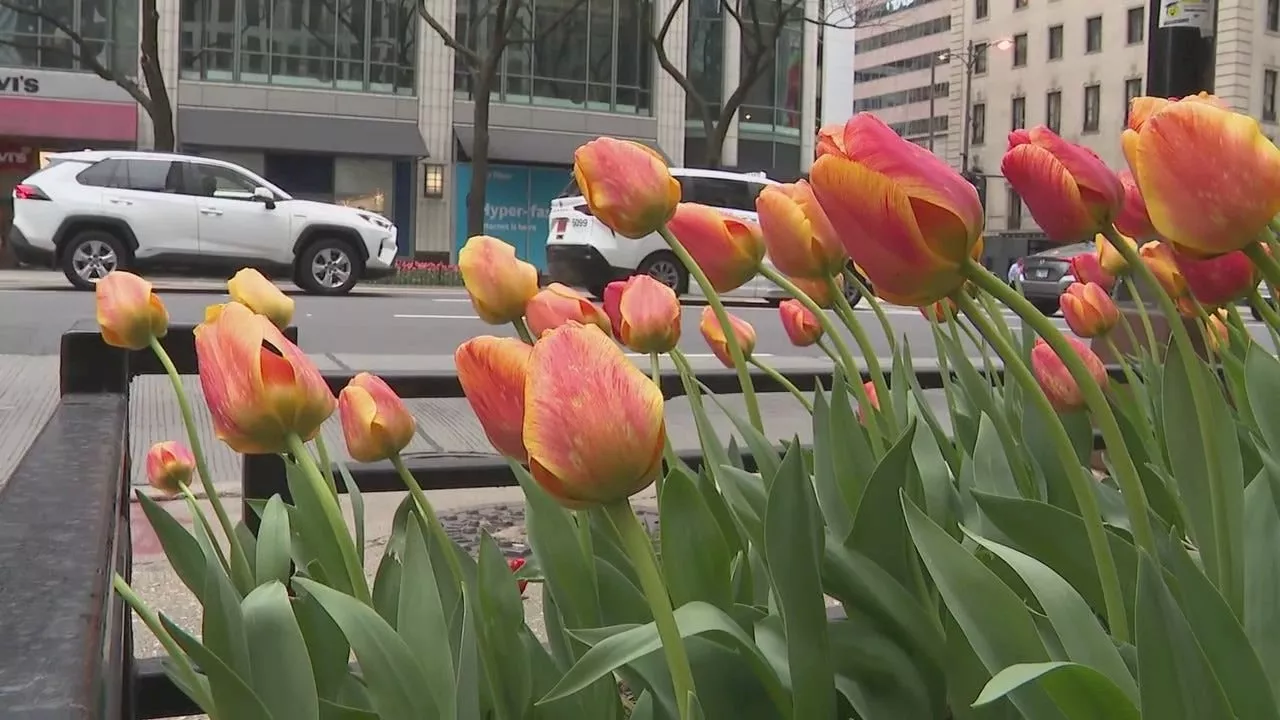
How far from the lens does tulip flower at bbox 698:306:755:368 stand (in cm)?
117

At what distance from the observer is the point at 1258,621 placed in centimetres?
60

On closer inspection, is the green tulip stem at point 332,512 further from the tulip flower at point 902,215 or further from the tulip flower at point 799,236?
the tulip flower at point 799,236

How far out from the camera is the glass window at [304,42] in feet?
70.2

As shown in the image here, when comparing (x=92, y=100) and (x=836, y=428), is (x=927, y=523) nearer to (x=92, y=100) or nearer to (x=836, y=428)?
(x=836, y=428)

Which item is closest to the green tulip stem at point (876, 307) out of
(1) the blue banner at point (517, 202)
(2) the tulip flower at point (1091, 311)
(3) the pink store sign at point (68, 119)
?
(2) the tulip flower at point (1091, 311)

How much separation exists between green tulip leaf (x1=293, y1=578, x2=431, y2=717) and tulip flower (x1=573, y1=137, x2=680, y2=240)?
371mm

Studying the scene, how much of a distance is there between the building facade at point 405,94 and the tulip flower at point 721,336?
1855 centimetres

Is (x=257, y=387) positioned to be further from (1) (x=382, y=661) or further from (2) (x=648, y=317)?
(2) (x=648, y=317)

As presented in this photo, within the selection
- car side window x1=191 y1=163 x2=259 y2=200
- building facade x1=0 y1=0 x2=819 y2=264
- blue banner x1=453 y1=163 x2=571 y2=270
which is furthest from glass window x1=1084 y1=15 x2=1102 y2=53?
car side window x1=191 y1=163 x2=259 y2=200

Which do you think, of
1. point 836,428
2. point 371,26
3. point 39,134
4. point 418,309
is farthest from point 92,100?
point 836,428

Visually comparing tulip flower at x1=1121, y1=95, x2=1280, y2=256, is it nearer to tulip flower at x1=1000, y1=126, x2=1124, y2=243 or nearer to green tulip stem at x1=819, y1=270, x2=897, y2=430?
tulip flower at x1=1000, y1=126, x2=1124, y2=243

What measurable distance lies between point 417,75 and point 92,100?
5.50 meters

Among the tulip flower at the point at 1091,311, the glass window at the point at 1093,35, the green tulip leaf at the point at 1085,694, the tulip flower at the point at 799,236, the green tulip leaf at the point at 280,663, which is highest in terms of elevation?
the glass window at the point at 1093,35

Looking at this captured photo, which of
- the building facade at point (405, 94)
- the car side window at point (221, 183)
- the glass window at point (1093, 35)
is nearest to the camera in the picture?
the car side window at point (221, 183)
